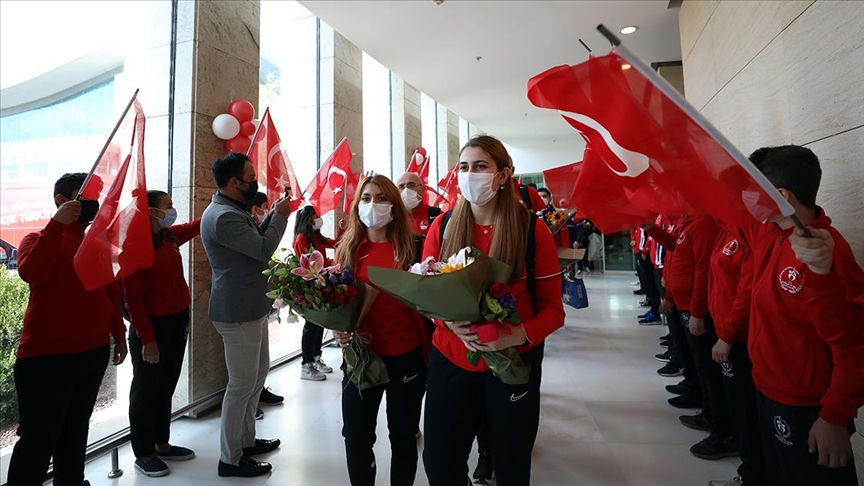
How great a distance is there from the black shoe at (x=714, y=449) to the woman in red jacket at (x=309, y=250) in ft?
9.82

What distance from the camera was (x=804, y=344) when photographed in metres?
1.40

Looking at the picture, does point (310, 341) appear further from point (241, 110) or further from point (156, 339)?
point (241, 110)

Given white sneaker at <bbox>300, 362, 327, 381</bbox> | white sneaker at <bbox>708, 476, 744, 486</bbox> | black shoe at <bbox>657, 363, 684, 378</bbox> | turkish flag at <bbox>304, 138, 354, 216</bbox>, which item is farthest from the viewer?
white sneaker at <bbox>300, 362, 327, 381</bbox>

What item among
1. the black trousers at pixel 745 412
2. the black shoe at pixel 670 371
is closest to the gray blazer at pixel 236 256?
the black trousers at pixel 745 412

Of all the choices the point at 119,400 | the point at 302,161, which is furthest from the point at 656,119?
the point at 302,161

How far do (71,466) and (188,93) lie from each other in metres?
2.77

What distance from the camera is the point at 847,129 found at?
180cm

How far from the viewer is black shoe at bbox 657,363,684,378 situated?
4016 mm

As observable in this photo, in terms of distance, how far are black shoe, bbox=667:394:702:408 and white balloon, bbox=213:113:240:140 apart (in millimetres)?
4369

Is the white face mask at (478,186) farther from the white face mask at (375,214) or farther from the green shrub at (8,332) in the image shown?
the green shrub at (8,332)

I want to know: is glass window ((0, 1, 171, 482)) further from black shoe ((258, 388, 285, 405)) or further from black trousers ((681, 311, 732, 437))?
black trousers ((681, 311, 732, 437))

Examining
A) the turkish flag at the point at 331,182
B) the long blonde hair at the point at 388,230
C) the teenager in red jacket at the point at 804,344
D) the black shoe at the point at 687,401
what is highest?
the turkish flag at the point at 331,182

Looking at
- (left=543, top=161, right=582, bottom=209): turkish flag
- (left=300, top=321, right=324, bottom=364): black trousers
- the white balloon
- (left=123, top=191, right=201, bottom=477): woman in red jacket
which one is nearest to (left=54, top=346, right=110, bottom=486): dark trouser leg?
(left=123, top=191, right=201, bottom=477): woman in red jacket

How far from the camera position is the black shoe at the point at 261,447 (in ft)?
9.03
